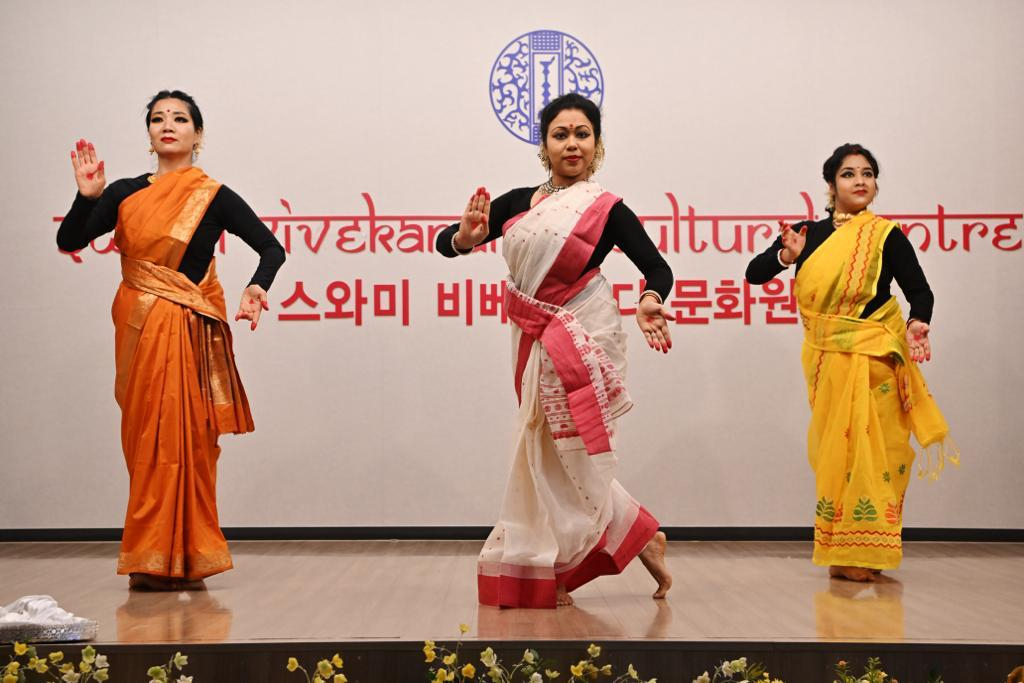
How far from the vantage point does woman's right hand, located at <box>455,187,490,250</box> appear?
130 inches

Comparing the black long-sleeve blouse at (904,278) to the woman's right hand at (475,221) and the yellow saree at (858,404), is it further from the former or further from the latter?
the woman's right hand at (475,221)

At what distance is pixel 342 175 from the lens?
5332 millimetres

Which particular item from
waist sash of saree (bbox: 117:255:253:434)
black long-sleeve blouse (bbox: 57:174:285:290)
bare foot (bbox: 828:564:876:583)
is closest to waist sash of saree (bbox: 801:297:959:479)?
bare foot (bbox: 828:564:876:583)

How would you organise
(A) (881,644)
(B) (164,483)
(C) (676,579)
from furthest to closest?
(C) (676,579), (B) (164,483), (A) (881,644)

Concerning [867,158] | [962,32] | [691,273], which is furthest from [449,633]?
[962,32]

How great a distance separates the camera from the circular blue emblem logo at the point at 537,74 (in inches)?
210

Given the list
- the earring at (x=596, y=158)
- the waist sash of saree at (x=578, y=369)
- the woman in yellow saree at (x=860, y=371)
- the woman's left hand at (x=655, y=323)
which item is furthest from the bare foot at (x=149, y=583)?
the woman in yellow saree at (x=860, y=371)

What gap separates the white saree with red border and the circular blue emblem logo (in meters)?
2.01

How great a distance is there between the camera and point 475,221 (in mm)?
3346

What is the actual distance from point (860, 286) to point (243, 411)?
2181 millimetres

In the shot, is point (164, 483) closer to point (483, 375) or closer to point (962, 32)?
point (483, 375)

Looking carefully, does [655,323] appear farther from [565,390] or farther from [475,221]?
[475,221]

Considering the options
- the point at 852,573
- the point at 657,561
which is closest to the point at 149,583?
the point at 657,561

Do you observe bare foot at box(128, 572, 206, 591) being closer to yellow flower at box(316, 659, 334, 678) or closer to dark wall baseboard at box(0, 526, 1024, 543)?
yellow flower at box(316, 659, 334, 678)
